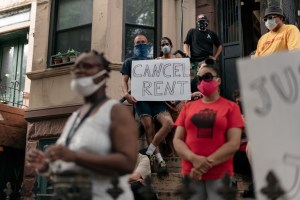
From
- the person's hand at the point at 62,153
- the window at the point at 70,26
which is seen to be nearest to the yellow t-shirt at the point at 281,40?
the person's hand at the point at 62,153

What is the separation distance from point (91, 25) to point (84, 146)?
7678mm

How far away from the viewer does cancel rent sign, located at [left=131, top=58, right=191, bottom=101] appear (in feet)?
23.9

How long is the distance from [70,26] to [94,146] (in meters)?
8.22

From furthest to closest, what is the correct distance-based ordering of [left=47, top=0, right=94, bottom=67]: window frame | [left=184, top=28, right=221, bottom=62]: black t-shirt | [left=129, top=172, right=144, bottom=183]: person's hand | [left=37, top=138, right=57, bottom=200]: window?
[left=47, top=0, right=94, bottom=67]: window frame, [left=37, top=138, right=57, bottom=200]: window, [left=184, top=28, right=221, bottom=62]: black t-shirt, [left=129, top=172, right=144, bottom=183]: person's hand

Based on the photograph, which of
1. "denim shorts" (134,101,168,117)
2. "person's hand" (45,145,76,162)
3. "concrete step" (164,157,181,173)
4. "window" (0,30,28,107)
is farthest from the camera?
"window" (0,30,28,107)

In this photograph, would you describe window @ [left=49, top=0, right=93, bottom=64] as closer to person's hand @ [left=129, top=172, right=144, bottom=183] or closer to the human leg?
person's hand @ [left=129, top=172, right=144, bottom=183]

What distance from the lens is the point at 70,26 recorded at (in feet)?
35.0

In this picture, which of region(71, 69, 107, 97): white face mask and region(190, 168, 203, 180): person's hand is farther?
region(190, 168, 203, 180): person's hand

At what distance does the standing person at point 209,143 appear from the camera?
3979mm

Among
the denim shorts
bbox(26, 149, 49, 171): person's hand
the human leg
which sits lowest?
the human leg

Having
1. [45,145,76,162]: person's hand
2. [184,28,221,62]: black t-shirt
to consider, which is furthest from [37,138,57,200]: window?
[45,145,76,162]: person's hand

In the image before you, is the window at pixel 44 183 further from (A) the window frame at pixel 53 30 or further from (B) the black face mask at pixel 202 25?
(B) the black face mask at pixel 202 25

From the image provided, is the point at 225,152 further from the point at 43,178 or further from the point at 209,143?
the point at 43,178

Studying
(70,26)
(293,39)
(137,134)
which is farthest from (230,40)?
(137,134)
